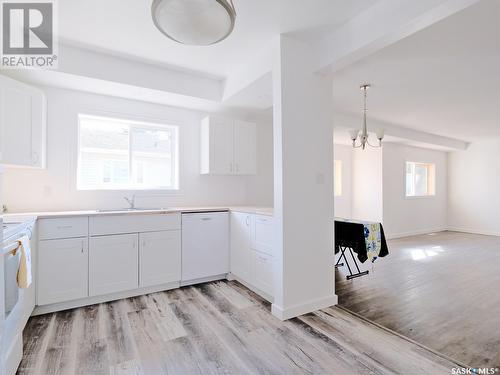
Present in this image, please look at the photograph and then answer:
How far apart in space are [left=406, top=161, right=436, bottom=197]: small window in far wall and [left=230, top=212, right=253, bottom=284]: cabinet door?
5682mm

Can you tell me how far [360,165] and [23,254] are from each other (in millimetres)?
6730

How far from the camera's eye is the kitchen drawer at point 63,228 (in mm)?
2545

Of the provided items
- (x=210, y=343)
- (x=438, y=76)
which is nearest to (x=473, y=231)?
(x=438, y=76)

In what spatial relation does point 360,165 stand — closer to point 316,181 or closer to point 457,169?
point 457,169

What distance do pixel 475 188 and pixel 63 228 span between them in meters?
9.22

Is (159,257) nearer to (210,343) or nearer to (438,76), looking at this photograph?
(210,343)

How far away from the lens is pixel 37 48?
2.58 meters

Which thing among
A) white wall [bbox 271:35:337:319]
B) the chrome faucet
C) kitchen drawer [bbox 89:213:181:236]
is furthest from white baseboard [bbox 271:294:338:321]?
the chrome faucet

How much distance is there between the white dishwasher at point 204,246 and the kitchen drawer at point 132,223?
16 cm

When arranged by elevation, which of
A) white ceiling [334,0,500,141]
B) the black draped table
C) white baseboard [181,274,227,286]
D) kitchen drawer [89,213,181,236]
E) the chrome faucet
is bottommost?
white baseboard [181,274,227,286]

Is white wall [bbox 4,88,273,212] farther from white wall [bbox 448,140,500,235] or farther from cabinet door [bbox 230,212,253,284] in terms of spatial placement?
white wall [bbox 448,140,500,235]

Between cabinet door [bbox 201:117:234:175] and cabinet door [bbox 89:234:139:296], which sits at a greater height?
cabinet door [bbox 201:117:234:175]

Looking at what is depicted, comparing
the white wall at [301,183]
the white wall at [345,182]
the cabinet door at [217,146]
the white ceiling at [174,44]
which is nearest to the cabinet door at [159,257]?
the cabinet door at [217,146]

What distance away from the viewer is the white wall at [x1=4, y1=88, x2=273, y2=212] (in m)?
2.98
